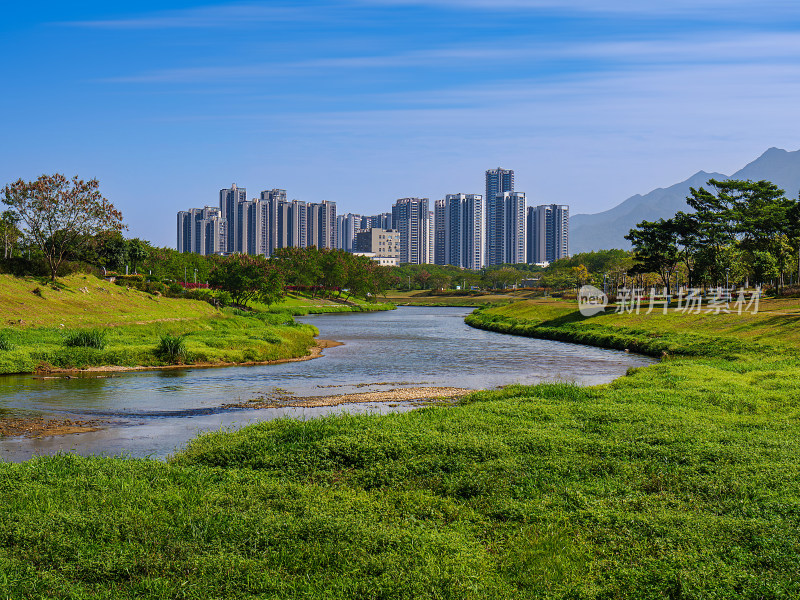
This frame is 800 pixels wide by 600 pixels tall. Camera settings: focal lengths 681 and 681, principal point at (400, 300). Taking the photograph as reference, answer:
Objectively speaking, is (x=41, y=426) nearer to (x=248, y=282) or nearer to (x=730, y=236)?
(x=248, y=282)

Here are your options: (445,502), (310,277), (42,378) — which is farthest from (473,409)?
(310,277)

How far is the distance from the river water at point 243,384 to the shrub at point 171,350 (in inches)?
79.7

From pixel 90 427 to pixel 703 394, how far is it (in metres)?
17.8

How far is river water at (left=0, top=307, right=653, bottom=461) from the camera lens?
718 inches

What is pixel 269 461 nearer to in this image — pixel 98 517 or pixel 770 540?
pixel 98 517

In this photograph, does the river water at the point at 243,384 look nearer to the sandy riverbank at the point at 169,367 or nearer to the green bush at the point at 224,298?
the sandy riverbank at the point at 169,367

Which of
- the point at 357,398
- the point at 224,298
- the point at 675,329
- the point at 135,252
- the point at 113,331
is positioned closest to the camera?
the point at 357,398

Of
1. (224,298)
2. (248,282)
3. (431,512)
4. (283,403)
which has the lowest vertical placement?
(283,403)

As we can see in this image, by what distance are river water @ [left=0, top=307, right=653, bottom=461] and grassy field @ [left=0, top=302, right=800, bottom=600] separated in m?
4.62

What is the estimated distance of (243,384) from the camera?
29.5 meters

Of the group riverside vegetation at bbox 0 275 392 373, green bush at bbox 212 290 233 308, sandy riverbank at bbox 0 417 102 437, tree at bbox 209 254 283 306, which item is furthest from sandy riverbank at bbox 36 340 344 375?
tree at bbox 209 254 283 306

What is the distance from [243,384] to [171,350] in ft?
27.3

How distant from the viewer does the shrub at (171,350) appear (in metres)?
35.5

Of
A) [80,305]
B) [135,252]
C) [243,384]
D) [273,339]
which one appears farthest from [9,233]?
[243,384]
